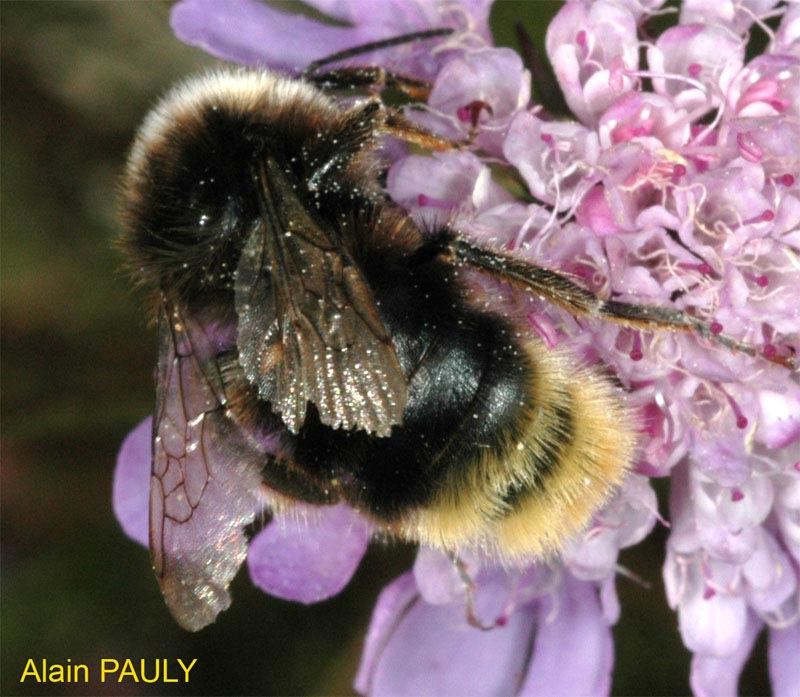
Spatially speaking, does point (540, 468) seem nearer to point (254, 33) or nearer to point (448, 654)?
point (448, 654)

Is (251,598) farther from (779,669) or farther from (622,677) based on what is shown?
(779,669)

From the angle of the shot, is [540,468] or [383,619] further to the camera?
[383,619]

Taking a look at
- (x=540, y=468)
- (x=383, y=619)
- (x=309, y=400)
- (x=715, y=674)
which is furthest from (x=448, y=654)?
(x=309, y=400)

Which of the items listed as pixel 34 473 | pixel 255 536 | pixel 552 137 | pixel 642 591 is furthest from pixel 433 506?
pixel 34 473

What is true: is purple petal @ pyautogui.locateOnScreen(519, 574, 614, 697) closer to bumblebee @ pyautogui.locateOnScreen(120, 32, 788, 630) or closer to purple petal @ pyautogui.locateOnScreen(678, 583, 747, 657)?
purple petal @ pyautogui.locateOnScreen(678, 583, 747, 657)

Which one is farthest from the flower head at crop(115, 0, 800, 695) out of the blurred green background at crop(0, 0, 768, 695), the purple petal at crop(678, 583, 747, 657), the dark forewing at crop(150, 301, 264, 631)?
the blurred green background at crop(0, 0, 768, 695)
